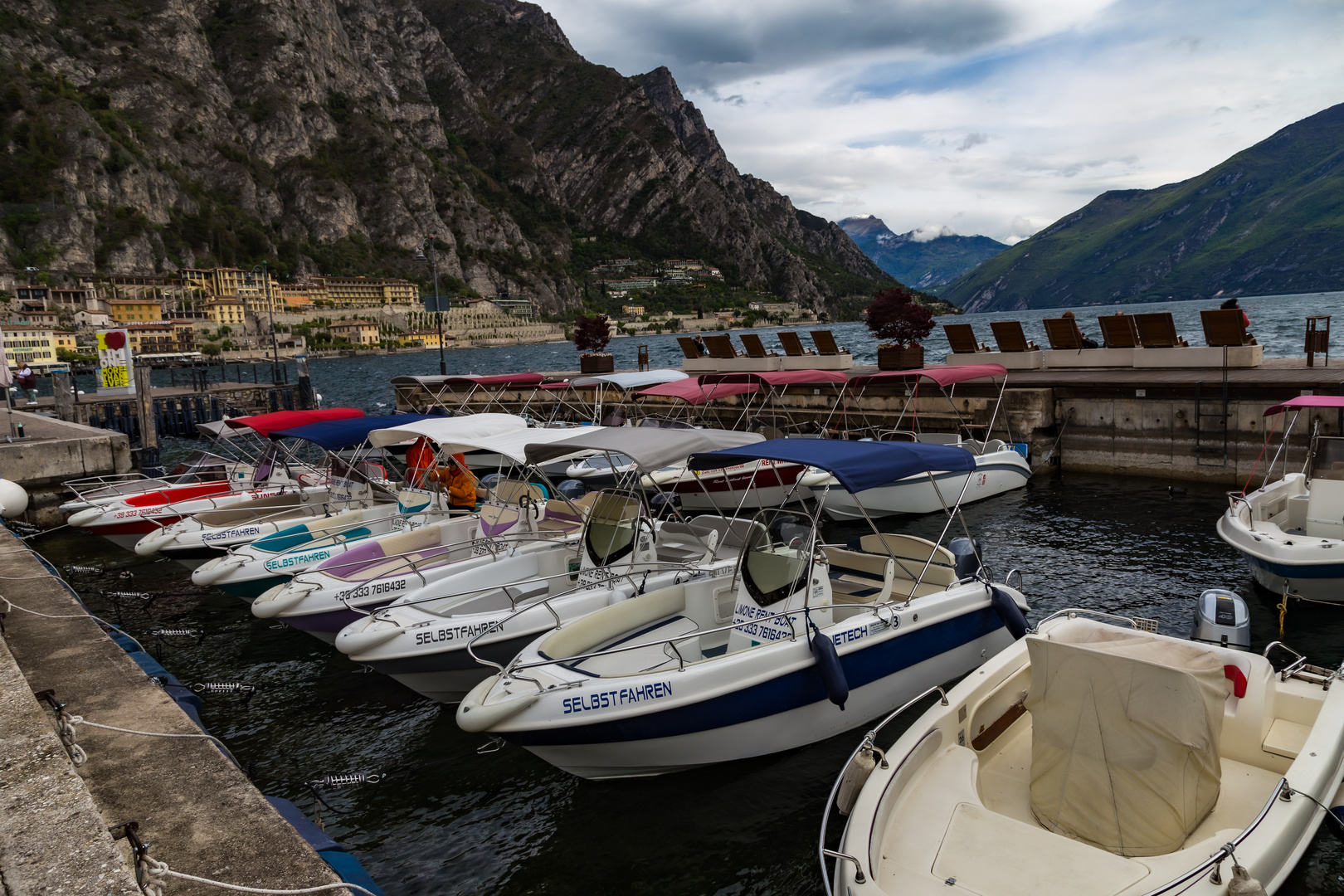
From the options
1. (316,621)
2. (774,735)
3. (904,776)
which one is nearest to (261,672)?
(316,621)

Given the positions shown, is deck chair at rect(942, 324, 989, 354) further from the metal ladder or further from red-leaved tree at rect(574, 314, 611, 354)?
red-leaved tree at rect(574, 314, 611, 354)

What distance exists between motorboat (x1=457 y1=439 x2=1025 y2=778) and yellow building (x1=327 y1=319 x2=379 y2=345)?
174140 millimetres

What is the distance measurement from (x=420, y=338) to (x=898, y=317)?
16902 cm

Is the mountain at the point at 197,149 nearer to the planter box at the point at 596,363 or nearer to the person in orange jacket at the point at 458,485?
the planter box at the point at 596,363

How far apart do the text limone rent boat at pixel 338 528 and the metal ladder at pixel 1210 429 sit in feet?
51.5

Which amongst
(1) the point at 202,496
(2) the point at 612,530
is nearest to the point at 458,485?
(2) the point at 612,530

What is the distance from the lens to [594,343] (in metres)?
36.4

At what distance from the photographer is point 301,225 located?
181m

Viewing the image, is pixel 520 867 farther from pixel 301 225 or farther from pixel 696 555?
pixel 301 225

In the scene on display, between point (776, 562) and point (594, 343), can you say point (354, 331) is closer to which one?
point (594, 343)

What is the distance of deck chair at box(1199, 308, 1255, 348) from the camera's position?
782 inches

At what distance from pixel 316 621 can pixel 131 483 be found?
10.9 meters

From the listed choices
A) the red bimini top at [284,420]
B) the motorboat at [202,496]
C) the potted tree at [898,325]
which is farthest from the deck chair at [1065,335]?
the motorboat at [202,496]

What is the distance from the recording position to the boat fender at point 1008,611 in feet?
28.1
